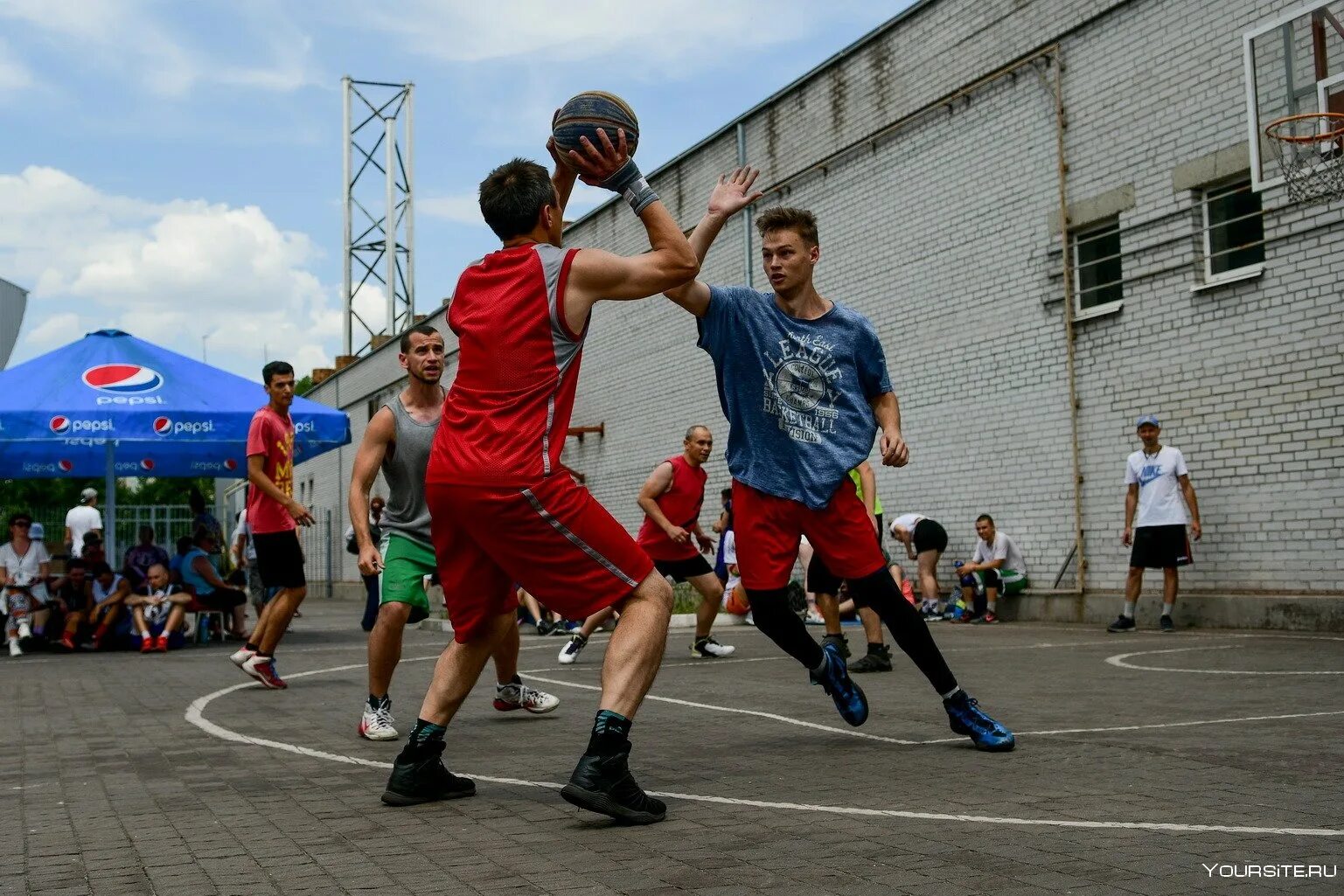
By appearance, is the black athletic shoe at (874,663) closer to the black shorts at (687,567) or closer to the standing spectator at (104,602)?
the black shorts at (687,567)

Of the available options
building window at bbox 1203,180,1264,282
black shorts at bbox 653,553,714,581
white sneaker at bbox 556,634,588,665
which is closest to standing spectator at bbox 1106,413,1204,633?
building window at bbox 1203,180,1264,282

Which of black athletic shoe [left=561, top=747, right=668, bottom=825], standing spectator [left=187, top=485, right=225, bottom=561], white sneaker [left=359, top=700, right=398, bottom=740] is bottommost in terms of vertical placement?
white sneaker [left=359, top=700, right=398, bottom=740]

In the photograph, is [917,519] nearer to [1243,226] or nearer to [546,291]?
[1243,226]

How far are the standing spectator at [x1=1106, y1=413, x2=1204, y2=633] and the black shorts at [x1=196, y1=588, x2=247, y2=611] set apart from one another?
1008 centimetres

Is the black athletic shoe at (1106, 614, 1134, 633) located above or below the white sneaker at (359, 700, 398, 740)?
below

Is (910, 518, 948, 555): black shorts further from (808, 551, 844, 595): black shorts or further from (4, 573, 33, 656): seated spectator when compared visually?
(4, 573, 33, 656): seated spectator

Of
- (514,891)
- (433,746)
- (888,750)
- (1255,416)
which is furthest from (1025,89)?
(514,891)

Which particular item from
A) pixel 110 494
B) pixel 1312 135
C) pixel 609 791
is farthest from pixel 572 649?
Answer: pixel 110 494

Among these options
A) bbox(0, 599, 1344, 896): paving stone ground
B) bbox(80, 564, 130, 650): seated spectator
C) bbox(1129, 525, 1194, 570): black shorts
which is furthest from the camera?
bbox(80, 564, 130, 650): seated spectator

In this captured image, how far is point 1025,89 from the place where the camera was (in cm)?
1733

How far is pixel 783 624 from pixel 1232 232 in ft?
32.9

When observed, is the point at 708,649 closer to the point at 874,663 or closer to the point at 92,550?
the point at 874,663

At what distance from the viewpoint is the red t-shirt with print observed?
10.4m

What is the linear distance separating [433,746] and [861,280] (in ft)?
53.1
